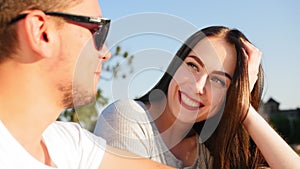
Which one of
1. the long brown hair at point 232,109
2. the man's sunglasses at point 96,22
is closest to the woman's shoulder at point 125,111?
the long brown hair at point 232,109

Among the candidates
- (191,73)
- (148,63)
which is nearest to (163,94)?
(191,73)

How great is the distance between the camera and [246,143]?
107 inches

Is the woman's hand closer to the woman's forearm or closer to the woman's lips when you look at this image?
the woman's forearm

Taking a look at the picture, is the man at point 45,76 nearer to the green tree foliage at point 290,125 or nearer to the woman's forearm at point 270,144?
the woman's forearm at point 270,144

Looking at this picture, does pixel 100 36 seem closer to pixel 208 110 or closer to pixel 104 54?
pixel 104 54

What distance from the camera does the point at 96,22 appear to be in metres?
1.64

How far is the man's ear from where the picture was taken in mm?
1484

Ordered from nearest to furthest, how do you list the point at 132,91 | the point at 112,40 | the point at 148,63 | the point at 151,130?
the point at 112,40 < the point at 148,63 < the point at 132,91 < the point at 151,130

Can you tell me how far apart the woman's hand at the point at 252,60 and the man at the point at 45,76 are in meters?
1.17

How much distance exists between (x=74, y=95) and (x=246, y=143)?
4.57 feet

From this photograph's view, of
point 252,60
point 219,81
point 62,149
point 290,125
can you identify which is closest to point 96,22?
point 62,149

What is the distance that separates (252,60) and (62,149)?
4.53ft

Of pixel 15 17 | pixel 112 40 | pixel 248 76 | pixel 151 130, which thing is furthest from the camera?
pixel 248 76

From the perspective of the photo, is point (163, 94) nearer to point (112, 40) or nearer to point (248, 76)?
point (248, 76)
